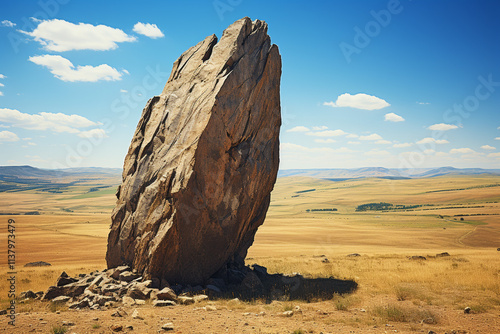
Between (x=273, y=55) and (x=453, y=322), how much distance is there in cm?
1773

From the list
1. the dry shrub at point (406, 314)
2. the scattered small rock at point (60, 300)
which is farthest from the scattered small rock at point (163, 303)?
the dry shrub at point (406, 314)

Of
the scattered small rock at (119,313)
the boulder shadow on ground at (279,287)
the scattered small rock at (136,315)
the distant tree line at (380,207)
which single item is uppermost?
the scattered small rock at (136,315)

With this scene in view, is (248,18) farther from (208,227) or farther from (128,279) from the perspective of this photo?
(128,279)

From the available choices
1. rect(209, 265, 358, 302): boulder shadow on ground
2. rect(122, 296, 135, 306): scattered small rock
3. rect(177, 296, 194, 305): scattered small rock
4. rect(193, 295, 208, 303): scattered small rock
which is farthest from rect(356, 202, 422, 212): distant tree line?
rect(122, 296, 135, 306): scattered small rock

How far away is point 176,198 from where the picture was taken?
54.5 ft

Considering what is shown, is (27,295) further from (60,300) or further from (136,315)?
(136,315)

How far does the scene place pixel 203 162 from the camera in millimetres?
17125

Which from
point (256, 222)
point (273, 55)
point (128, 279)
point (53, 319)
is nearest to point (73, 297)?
point (128, 279)

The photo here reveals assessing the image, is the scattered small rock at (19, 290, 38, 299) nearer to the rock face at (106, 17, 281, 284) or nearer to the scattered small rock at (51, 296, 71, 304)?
the scattered small rock at (51, 296, 71, 304)

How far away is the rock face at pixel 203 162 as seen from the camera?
56.1ft

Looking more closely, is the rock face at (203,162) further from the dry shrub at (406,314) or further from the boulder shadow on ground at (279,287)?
the dry shrub at (406,314)

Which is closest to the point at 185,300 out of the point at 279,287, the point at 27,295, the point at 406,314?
the point at 279,287

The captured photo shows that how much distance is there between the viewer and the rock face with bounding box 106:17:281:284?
17.1 meters

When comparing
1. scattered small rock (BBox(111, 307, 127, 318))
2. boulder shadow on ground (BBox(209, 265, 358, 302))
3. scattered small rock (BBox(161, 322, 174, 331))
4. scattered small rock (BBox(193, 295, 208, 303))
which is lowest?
boulder shadow on ground (BBox(209, 265, 358, 302))
